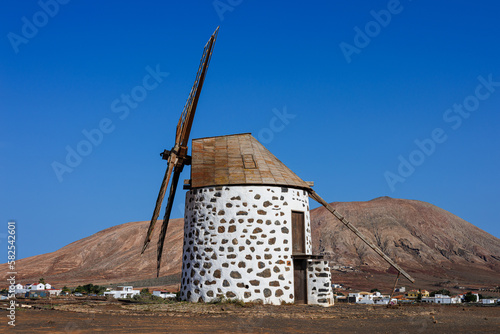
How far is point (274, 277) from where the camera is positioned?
1688 cm

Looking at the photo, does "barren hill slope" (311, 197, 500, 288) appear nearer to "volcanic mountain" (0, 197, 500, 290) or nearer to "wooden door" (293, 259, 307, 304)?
"volcanic mountain" (0, 197, 500, 290)

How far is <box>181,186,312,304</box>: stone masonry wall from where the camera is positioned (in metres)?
16.7

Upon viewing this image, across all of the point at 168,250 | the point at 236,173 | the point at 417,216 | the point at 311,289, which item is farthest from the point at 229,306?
the point at 417,216

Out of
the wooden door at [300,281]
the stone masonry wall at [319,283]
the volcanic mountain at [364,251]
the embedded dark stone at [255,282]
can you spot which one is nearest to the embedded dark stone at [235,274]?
the embedded dark stone at [255,282]

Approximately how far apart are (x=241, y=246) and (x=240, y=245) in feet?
0.16

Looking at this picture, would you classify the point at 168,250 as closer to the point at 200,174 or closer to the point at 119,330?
the point at 200,174

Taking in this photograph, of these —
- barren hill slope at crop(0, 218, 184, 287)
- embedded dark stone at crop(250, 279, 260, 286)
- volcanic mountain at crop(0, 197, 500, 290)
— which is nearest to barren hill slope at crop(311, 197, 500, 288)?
volcanic mountain at crop(0, 197, 500, 290)

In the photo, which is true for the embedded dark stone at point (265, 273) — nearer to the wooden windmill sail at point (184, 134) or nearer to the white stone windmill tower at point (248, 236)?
the white stone windmill tower at point (248, 236)

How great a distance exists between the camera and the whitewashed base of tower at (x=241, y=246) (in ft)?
54.7

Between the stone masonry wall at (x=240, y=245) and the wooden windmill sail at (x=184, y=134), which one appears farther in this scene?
the wooden windmill sail at (x=184, y=134)

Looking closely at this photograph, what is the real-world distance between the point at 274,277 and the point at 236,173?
3868 millimetres

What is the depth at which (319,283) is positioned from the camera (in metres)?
17.6

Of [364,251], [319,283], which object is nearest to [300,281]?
[319,283]

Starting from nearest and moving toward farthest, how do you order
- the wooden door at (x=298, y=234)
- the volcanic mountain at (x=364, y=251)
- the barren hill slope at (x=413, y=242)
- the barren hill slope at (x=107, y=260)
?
the wooden door at (x=298, y=234) < the volcanic mountain at (x=364, y=251) < the barren hill slope at (x=413, y=242) < the barren hill slope at (x=107, y=260)
